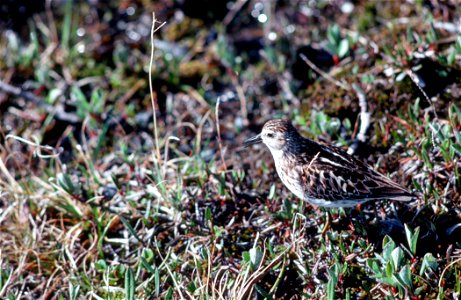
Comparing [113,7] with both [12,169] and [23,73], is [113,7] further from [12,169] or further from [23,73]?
[12,169]

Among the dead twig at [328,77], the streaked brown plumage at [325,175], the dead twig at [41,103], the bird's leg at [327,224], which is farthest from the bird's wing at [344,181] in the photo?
the dead twig at [41,103]

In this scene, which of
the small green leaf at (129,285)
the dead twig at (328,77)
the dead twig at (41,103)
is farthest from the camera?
the dead twig at (41,103)

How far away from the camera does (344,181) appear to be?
528 centimetres

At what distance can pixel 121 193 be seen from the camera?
614 centimetres

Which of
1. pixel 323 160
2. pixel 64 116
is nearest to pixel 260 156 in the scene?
pixel 323 160

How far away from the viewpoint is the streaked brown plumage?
5199 mm

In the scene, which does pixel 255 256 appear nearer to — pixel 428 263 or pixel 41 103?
pixel 428 263

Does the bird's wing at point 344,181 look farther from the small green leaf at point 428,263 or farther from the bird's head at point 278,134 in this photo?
the small green leaf at point 428,263

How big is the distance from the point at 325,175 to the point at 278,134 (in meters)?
0.66

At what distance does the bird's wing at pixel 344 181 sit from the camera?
17.0ft

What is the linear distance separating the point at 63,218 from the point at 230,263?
1.77m

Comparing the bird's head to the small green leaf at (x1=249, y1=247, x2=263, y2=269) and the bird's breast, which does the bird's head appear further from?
the small green leaf at (x1=249, y1=247, x2=263, y2=269)

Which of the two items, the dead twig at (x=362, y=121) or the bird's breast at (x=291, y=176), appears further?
the dead twig at (x=362, y=121)

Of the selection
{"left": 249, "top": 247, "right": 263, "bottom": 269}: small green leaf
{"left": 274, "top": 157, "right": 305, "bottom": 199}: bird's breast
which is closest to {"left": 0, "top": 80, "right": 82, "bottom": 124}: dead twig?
{"left": 274, "top": 157, "right": 305, "bottom": 199}: bird's breast
